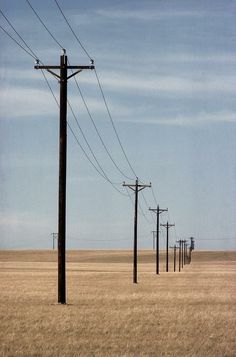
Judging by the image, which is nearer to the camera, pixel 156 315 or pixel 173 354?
pixel 173 354

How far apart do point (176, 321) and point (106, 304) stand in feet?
25.7

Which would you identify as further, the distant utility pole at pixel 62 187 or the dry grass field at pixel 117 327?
the distant utility pole at pixel 62 187

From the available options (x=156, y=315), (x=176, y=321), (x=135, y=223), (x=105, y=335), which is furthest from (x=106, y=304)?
(x=135, y=223)

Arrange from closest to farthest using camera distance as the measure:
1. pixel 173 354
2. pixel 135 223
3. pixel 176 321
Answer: pixel 173 354 → pixel 176 321 → pixel 135 223

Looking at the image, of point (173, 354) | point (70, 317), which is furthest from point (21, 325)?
point (173, 354)

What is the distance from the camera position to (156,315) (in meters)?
24.5

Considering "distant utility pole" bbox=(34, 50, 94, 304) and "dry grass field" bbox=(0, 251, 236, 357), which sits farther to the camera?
"distant utility pole" bbox=(34, 50, 94, 304)

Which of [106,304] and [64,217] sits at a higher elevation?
[64,217]

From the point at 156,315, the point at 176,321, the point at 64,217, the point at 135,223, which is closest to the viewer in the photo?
the point at 176,321

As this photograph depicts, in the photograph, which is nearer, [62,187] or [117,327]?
[117,327]

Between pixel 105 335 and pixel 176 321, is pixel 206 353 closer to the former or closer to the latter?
pixel 105 335

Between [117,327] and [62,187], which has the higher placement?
[62,187]

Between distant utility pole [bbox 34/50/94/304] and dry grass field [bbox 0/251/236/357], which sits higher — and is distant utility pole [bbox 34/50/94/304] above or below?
above

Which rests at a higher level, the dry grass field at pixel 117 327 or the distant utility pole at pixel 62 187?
the distant utility pole at pixel 62 187
